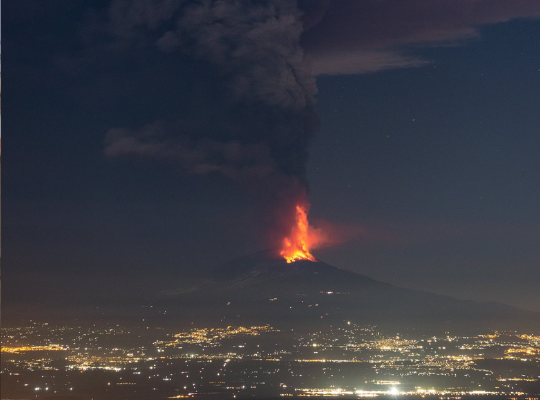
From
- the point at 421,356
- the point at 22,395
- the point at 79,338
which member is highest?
the point at 79,338

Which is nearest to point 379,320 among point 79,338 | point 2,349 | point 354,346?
point 354,346

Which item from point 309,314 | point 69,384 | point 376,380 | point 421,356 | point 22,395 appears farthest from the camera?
point 309,314

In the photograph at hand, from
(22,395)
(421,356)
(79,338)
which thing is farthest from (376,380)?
(79,338)

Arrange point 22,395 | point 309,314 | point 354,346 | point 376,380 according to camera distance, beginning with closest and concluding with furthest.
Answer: point 22,395 → point 376,380 → point 354,346 → point 309,314

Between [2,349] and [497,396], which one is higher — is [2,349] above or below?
above

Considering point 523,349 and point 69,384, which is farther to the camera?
point 523,349

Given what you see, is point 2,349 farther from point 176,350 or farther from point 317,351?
point 317,351
